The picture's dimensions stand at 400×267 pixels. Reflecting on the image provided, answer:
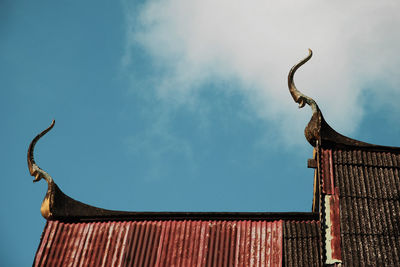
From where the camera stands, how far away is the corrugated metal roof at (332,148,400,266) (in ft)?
51.0

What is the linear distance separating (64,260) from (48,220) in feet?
5.77

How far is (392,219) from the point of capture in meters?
16.3

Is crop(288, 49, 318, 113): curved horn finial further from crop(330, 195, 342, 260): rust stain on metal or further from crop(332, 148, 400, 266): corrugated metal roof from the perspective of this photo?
crop(330, 195, 342, 260): rust stain on metal

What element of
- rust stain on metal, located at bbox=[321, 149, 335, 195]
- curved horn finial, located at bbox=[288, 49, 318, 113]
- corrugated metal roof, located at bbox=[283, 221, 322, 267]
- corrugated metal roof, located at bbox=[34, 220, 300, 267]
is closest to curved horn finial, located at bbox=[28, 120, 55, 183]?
corrugated metal roof, located at bbox=[34, 220, 300, 267]

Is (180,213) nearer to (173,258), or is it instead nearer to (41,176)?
Answer: (173,258)

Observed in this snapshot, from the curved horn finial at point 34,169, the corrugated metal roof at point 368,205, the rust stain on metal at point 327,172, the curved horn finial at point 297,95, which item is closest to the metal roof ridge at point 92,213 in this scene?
the curved horn finial at point 34,169

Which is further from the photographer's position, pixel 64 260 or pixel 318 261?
pixel 64 260

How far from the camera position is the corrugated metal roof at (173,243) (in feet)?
56.2

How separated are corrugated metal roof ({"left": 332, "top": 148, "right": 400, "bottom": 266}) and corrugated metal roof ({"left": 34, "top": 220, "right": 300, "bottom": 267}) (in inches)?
51.4

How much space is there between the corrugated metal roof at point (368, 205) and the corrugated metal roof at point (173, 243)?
1305mm

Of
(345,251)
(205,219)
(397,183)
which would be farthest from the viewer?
(205,219)

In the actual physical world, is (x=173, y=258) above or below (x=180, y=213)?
below

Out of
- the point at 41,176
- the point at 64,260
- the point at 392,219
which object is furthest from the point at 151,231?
the point at 392,219

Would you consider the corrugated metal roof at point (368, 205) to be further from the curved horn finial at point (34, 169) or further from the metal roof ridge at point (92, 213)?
the curved horn finial at point (34, 169)
